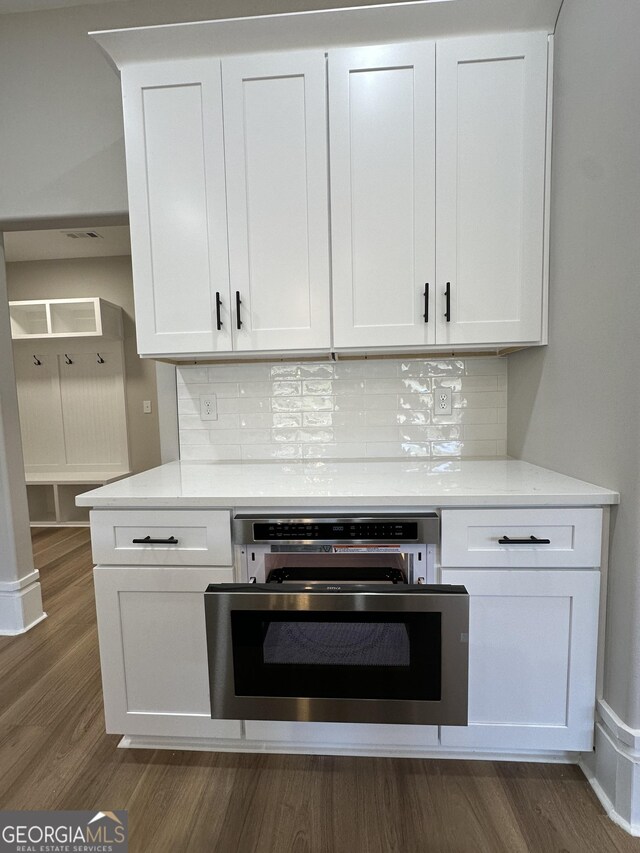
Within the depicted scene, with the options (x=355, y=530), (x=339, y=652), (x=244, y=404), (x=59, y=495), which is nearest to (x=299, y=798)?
(x=339, y=652)

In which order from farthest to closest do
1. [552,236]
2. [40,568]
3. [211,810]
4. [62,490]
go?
1. [62,490]
2. [40,568]
3. [552,236]
4. [211,810]

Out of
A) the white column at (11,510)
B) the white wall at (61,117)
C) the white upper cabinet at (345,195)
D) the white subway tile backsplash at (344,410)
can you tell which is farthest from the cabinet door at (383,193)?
the white column at (11,510)

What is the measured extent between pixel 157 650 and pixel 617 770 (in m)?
1.38

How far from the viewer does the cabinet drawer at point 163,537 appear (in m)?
1.28

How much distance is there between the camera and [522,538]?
3.96 ft

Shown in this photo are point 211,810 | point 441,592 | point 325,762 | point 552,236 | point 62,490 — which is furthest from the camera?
point 62,490

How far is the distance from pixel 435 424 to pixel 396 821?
4.41ft

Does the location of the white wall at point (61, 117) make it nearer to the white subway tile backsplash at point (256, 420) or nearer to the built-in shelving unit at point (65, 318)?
the white subway tile backsplash at point (256, 420)

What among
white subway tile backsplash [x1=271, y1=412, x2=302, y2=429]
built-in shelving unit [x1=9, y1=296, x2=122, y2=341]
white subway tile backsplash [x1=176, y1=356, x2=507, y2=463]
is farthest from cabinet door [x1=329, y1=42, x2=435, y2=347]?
built-in shelving unit [x1=9, y1=296, x2=122, y2=341]

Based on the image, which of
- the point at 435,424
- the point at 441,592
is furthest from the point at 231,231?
the point at 441,592

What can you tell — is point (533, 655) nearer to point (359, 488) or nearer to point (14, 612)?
point (359, 488)

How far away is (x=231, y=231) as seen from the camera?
4.97 ft

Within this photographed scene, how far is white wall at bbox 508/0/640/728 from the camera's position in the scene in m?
1.09

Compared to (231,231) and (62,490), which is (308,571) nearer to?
(231,231)
